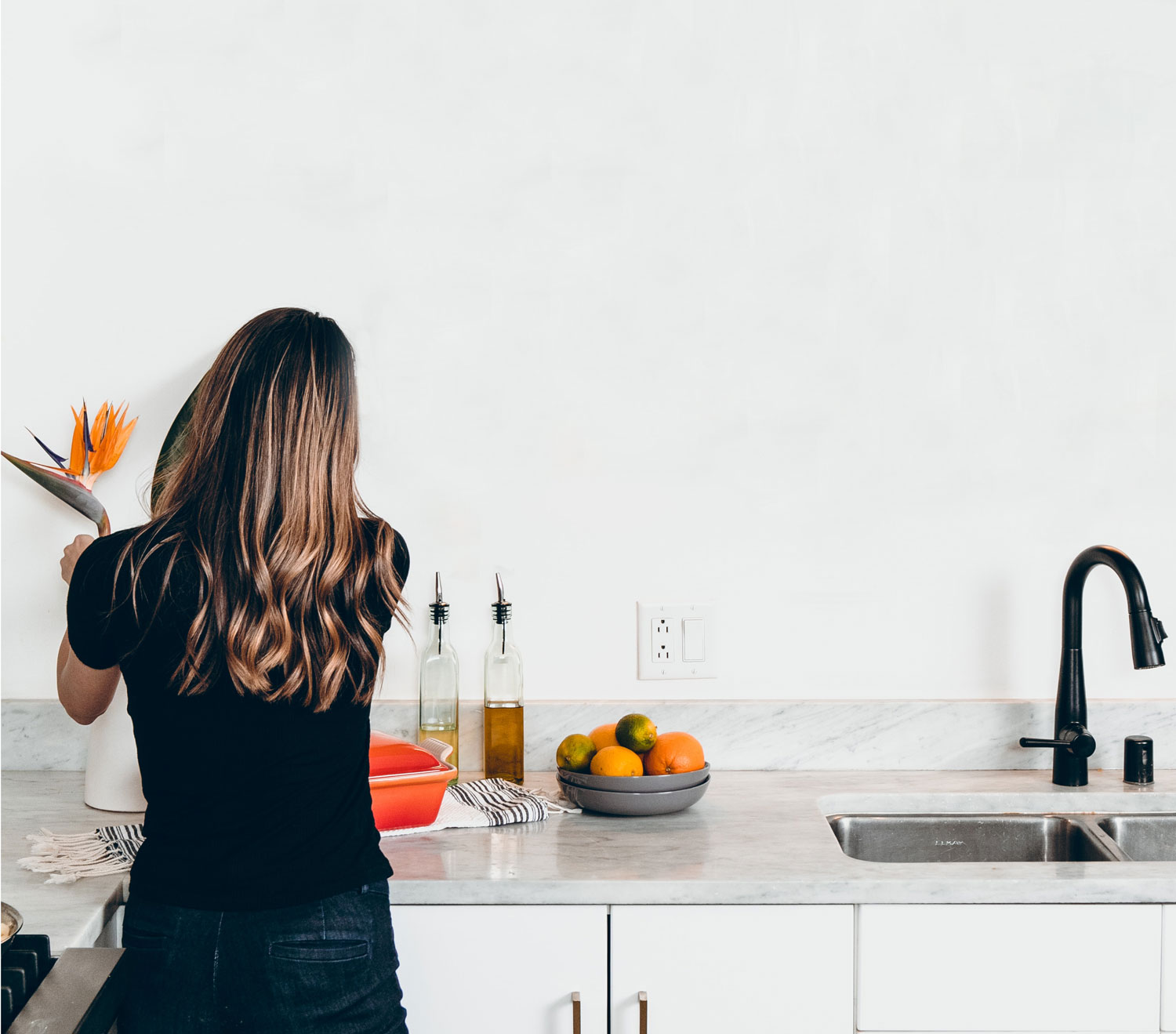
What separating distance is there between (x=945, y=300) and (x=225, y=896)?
5.01ft

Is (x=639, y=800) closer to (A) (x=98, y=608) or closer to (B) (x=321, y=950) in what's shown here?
(B) (x=321, y=950)

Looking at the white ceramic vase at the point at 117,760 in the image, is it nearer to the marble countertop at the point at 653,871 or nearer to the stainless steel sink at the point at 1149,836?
the marble countertop at the point at 653,871

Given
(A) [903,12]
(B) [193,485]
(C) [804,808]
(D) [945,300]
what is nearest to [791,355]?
(D) [945,300]

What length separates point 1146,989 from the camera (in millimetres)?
1388

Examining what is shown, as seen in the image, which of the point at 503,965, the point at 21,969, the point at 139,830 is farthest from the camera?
the point at 139,830

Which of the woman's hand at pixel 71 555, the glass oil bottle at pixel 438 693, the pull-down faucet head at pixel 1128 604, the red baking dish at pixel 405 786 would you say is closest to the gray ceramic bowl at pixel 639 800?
the red baking dish at pixel 405 786

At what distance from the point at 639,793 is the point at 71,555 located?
0.96 m

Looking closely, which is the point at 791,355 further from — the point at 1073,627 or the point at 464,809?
the point at 464,809

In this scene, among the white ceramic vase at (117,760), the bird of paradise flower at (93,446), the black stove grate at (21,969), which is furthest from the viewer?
the bird of paradise flower at (93,446)

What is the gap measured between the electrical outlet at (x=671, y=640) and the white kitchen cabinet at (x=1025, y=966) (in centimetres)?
63

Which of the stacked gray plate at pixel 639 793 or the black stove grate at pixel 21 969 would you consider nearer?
the black stove grate at pixel 21 969

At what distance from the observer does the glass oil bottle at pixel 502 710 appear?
1.84 metres

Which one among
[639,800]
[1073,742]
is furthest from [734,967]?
[1073,742]

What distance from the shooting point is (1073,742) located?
177 centimetres
